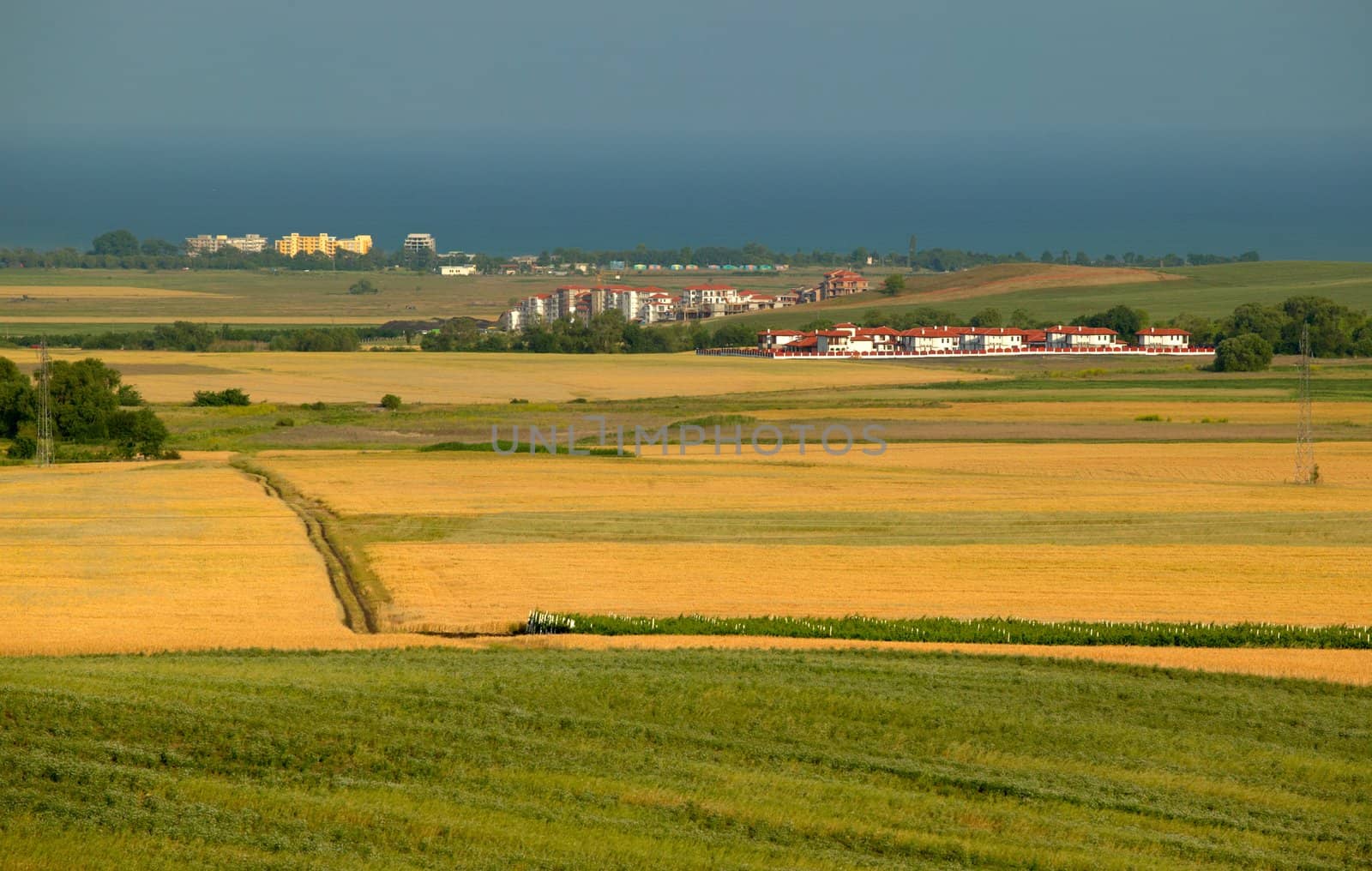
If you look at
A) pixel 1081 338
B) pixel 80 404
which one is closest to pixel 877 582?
pixel 80 404

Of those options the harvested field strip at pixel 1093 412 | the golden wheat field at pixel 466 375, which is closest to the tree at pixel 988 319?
the golden wheat field at pixel 466 375

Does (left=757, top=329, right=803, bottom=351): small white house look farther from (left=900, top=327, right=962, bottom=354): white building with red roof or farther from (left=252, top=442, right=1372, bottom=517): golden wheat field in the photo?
(left=252, top=442, right=1372, bottom=517): golden wheat field

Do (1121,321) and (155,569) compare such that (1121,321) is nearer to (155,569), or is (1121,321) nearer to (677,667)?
(155,569)

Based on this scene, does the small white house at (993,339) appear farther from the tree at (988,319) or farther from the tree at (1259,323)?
the tree at (1259,323)

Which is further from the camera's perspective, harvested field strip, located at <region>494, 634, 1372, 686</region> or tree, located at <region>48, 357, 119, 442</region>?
tree, located at <region>48, 357, 119, 442</region>

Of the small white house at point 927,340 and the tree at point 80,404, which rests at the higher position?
the small white house at point 927,340

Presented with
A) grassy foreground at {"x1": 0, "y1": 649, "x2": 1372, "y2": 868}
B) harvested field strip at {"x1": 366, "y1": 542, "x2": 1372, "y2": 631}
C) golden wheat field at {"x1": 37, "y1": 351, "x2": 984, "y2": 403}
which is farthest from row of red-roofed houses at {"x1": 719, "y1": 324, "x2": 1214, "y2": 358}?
grassy foreground at {"x1": 0, "y1": 649, "x2": 1372, "y2": 868}
